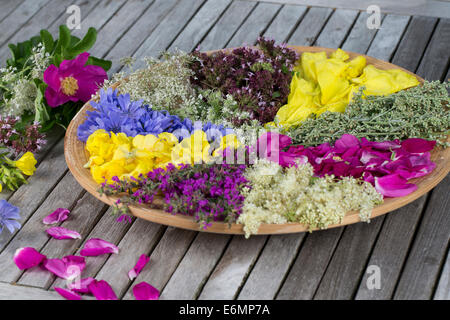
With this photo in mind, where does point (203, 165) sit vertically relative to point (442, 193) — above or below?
above

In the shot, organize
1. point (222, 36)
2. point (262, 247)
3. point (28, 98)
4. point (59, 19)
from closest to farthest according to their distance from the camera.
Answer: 1. point (262, 247)
2. point (28, 98)
3. point (222, 36)
4. point (59, 19)

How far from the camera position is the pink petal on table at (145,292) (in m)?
1.85

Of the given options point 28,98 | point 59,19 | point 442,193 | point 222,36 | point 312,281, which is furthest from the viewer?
point 59,19

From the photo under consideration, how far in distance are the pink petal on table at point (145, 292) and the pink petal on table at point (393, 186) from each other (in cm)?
85

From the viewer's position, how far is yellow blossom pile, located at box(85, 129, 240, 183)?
79.7 inches

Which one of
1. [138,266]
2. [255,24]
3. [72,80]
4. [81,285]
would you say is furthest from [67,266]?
[255,24]

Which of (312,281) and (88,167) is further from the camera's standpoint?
(88,167)

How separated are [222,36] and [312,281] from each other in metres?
1.92

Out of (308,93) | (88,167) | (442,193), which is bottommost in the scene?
(442,193)

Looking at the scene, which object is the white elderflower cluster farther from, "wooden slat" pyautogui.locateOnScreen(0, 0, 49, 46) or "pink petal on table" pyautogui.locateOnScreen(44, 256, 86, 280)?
"wooden slat" pyautogui.locateOnScreen(0, 0, 49, 46)

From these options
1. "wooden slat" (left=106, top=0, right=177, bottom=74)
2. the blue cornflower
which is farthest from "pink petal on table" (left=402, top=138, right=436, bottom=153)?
"wooden slat" (left=106, top=0, right=177, bottom=74)

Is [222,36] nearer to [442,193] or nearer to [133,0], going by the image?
[133,0]

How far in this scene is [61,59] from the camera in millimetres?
2693

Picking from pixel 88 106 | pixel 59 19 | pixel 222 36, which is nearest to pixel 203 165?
pixel 88 106
